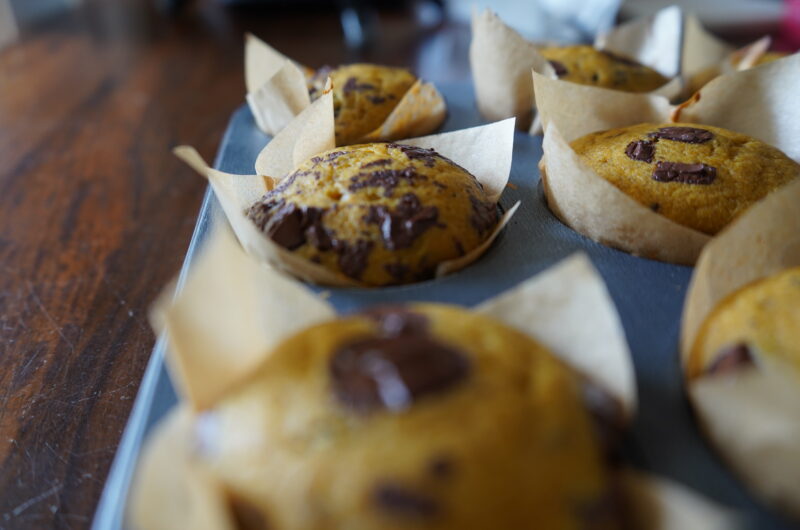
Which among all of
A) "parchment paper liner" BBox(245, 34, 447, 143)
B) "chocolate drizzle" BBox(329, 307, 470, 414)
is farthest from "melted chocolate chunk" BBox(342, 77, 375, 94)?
"chocolate drizzle" BBox(329, 307, 470, 414)

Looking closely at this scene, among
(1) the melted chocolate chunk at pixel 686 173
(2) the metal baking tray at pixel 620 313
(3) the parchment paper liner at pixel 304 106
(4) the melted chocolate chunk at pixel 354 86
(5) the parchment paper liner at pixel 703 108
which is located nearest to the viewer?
(2) the metal baking tray at pixel 620 313

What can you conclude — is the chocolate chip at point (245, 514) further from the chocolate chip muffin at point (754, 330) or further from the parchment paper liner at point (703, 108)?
the parchment paper liner at point (703, 108)

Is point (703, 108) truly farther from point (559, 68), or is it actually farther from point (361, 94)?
point (361, 94)

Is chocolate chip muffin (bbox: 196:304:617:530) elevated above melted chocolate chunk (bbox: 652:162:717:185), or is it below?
above

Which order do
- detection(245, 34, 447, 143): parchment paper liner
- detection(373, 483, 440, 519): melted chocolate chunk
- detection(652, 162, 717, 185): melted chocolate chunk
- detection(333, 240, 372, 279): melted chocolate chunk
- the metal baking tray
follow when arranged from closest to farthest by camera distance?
detection(373, 483, 440, 519): melted chocolate chunk → the metal baking tray → detection(333, 240, 372, 279): melted chocolate chunk → detection(652, 162, 717, 185): melted chocolate chunk → detection(245, 34, 447, 143): parchment paper liner

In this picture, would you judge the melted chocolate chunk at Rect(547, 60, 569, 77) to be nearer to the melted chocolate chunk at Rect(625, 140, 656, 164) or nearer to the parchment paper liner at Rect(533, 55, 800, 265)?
the parchment paper liner at Rect(533, 55, 800, 265)

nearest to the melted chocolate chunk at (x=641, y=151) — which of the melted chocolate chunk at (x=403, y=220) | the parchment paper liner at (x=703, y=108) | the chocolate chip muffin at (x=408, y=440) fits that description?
the parchment paper liner at (x=703, y=108)
